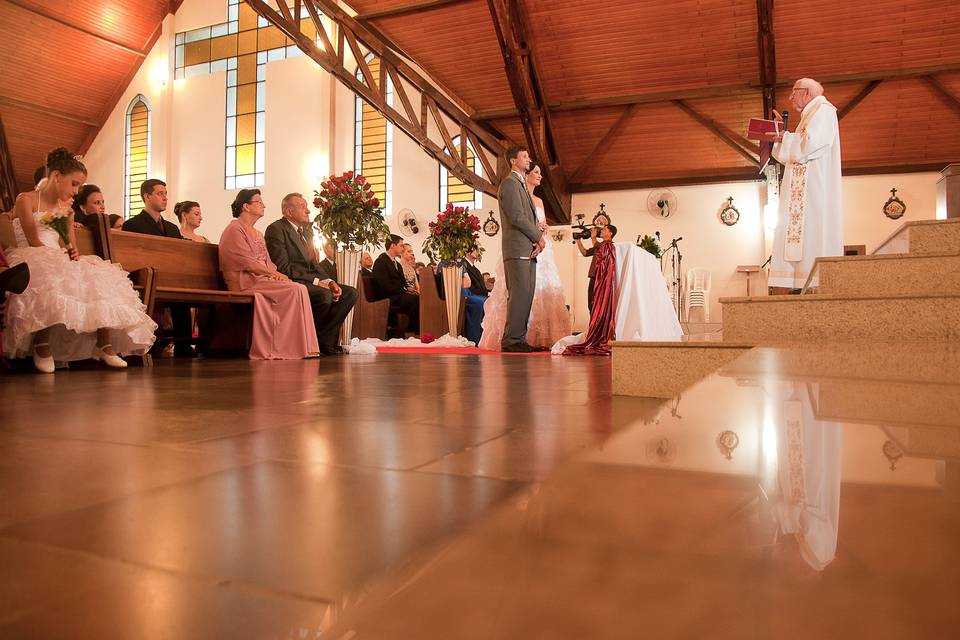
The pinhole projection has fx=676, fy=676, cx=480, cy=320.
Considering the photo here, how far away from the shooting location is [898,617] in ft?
0.74

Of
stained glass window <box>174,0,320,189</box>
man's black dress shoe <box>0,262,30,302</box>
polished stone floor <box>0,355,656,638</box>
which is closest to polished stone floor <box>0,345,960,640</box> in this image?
polished stone floor <box>0,355,656,638</box>

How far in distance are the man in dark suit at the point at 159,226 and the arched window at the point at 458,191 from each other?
719 centimetres

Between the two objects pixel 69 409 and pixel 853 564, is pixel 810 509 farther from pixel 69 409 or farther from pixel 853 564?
pixel 69 409

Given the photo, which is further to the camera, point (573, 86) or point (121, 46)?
point (121, 46)

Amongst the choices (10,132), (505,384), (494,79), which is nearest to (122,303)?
(505,384)

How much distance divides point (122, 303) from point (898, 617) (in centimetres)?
364

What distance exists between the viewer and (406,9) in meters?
9.08

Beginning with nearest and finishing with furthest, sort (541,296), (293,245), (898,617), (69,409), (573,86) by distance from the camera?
(898,617)
(69,409)
(293,245)
(541,296)
(573,86)

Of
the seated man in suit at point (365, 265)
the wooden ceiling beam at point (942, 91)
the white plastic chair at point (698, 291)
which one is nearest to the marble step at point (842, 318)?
the seated man in suit at point (365, 265)

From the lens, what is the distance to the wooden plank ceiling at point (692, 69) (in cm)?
834

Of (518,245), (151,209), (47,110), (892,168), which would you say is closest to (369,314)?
(151,209)

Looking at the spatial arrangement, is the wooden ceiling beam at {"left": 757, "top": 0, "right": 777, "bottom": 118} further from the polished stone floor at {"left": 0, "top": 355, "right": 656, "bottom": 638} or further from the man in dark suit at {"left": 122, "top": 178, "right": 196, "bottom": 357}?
the polished stone floor at {"left": 0, "top": 355, "right": 656, "bottom": 638}

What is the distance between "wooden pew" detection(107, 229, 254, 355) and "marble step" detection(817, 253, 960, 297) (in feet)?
11.7

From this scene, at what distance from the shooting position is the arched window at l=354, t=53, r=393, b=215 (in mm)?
12898
